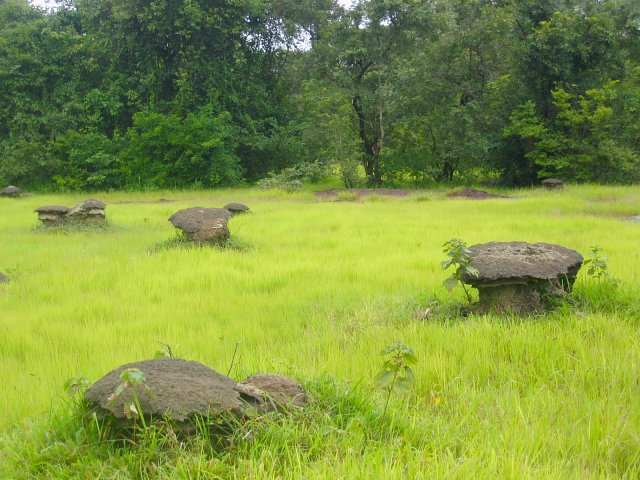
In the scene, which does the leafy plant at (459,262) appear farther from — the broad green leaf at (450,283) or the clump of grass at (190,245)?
the clump of grass at (190,245)

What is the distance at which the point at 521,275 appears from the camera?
4.55 meters

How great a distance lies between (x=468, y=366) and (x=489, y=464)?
1.49 meters

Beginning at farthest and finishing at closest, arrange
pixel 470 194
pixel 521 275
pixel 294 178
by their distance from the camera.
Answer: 1. pixel 294 178
2. pixel 470 194
3. pixel 521 275

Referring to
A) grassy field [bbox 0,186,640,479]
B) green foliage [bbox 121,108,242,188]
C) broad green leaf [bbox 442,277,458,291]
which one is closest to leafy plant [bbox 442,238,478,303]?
broad green leaf [bbox 442,277,458,291]

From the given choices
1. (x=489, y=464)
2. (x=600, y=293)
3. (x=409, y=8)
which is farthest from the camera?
(x=409, y=8)

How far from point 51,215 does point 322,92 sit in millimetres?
14494

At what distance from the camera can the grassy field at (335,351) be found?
94.4 inches

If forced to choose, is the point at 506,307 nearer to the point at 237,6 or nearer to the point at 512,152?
the point at 512,152

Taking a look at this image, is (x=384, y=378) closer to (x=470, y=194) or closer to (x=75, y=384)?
(x=75, y=384)

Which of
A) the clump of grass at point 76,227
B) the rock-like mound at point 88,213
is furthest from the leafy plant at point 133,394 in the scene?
the rock-like mound at point 88,213

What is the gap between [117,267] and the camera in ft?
25.1

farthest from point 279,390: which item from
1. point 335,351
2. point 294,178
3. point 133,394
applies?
point 294,178

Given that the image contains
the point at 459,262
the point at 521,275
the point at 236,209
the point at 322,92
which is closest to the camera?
the point at 521,275

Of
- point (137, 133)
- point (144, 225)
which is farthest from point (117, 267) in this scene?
point (137, 133)
